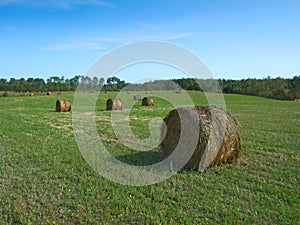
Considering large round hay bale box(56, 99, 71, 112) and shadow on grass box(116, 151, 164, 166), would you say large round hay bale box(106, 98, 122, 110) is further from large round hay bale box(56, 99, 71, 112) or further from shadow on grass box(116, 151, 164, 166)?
shadow on grass box(116, 151, 164, 166)

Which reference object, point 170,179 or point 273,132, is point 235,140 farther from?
point 273,132

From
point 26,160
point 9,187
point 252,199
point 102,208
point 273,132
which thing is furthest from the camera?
point 273,132

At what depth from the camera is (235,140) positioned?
23.5 ft

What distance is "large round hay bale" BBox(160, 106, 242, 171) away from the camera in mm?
6676

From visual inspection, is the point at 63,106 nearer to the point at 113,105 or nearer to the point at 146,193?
the point at 113,105

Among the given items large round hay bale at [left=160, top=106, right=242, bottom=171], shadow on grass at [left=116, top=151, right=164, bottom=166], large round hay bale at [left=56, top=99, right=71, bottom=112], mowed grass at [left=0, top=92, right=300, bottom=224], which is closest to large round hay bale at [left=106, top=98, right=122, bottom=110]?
large round hay bale at [left=56, top=99, right=71, bottom=112]

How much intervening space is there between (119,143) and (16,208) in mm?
5506

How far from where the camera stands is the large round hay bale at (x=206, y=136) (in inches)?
263

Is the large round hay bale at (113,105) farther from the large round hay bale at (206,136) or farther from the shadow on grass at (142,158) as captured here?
the large round hay bale at (206,136)

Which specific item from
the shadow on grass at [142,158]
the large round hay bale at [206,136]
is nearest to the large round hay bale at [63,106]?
the shadow on grass at [142,158]

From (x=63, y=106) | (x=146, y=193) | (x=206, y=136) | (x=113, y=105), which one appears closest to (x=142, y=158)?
(x=206, y=136)

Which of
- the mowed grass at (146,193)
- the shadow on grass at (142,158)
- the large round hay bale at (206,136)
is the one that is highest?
the large round hay bale at (206,136)

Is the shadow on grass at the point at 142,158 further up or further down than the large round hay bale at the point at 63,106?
further down

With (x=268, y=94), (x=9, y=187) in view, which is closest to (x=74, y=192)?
(x=9, y=187)
